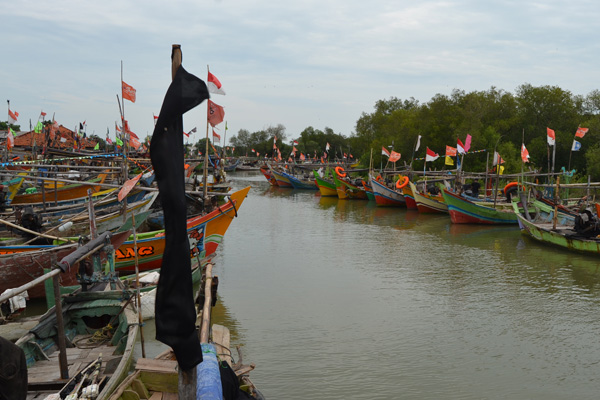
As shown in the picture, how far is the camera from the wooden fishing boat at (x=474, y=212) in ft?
78.3

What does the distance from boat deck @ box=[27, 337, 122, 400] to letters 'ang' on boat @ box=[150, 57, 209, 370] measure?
270cm

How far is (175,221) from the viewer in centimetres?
379

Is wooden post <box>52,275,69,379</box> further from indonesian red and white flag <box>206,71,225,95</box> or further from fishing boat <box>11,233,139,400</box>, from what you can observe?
indonesian red and white flag <box>206,71,225,95</box>

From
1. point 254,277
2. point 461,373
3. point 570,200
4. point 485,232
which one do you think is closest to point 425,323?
point 461,373

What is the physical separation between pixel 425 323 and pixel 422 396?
122 inches

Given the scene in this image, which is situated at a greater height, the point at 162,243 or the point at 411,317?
the point at 162,243

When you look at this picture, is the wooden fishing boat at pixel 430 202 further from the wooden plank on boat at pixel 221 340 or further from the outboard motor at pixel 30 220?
the wooden plank on boat at pixel 221 340

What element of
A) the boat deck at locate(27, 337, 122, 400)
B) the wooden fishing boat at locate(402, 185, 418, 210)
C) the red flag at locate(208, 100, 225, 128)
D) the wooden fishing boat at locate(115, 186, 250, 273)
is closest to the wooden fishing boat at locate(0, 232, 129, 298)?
the wooden fishing boat at locate(115, 186, 250, 273)

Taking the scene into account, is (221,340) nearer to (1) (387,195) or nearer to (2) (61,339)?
(2) (61,339)

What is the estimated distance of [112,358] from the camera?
662cm

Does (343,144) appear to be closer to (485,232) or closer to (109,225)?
(485,232)

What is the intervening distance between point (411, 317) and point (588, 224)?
8.48 metres

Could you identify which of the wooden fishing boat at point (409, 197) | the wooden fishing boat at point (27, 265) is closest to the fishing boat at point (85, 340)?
the wooden fishing boat at point (27, 265)

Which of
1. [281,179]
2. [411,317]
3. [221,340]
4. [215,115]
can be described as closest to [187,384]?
[221,340]
